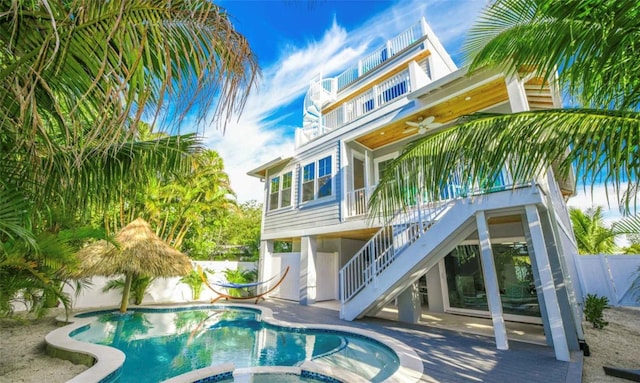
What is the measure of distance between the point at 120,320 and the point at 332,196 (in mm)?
7119

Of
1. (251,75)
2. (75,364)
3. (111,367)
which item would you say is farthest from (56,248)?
(251,75)

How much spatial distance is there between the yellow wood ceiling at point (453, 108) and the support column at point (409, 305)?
4.64 metres

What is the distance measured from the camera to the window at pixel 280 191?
1149cm

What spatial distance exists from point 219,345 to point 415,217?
5107mm

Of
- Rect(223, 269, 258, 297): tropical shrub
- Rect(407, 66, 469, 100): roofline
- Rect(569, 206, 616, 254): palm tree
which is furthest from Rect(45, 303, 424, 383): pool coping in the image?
Rect(569, 206, 616, 254): palm tree

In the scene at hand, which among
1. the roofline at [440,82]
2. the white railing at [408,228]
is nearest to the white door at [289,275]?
the white railing at [408,228]

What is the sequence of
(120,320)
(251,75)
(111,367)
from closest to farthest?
1. (251,75)
2. (111,367)
3. (120,320)

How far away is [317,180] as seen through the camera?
1017 centimetres

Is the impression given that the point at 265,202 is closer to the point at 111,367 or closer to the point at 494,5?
the point at 111,367

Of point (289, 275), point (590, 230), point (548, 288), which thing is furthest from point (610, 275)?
point (289, 275)

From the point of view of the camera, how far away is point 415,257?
19.6 ft

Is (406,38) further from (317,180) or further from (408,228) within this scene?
(408,228)

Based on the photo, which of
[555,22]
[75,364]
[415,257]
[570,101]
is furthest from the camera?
[415,257]

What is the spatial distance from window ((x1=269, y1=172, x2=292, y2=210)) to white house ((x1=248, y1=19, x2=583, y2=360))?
0.20 feet
